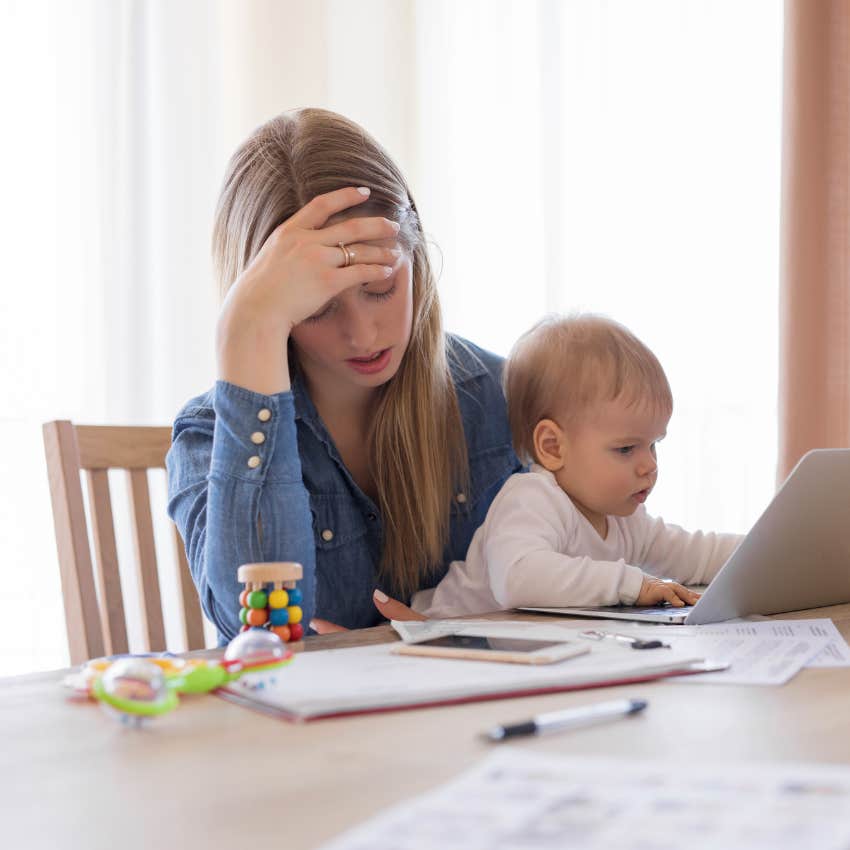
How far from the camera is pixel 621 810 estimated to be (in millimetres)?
463

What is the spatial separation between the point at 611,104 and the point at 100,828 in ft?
8.83

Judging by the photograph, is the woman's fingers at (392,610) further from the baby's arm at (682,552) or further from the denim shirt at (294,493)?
the baby's arm at (682,552)

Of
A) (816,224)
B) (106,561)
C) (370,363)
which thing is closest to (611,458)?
(370,363)

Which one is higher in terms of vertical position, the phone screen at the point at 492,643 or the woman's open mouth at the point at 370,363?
the woman's open mouth at the point at 370,363

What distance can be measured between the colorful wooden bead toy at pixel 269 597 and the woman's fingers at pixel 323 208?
18.5 inches

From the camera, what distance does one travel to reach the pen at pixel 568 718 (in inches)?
24.1

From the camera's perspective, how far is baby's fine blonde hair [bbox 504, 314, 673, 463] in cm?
138

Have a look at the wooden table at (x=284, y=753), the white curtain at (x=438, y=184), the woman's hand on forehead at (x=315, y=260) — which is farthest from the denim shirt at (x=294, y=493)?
the white curtain at (x=438, y=184)

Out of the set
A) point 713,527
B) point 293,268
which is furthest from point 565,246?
point 293,268

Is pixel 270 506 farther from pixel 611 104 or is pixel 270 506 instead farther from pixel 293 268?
pixel 611 104

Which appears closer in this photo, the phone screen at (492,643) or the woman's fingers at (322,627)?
the phone screen at (492,643)

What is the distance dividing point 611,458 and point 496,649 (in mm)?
574

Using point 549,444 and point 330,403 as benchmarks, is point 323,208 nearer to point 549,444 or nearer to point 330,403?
point 330,403

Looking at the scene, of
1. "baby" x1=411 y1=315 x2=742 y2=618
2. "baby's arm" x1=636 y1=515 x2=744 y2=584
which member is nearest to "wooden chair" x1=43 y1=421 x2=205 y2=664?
"baby" x1=411 y1=315 x2=742 y2=618
